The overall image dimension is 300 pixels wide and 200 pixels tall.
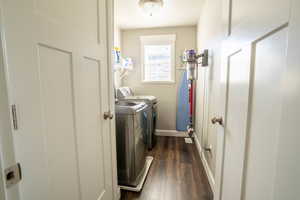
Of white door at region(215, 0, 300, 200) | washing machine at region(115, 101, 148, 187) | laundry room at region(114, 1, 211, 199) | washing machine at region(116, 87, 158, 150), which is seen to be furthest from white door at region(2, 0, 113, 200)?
laundry room at region(114, 1, 211, 199)

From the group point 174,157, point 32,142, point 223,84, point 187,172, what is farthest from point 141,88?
point 32,142

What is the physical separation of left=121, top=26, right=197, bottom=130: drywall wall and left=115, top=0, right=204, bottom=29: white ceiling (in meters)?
0.16

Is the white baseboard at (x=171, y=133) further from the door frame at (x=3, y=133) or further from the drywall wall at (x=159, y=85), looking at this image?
the door frame at (x=3, y=133)

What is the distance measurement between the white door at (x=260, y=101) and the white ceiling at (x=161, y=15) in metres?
1.70

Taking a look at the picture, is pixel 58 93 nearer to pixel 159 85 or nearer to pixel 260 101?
pixel 260 101

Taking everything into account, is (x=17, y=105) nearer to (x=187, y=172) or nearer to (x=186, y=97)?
(x=187, y=172)

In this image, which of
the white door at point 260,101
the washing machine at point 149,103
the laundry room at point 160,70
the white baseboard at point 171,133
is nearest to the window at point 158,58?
the laundry room at point 160,70

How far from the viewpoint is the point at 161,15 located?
8.83ft

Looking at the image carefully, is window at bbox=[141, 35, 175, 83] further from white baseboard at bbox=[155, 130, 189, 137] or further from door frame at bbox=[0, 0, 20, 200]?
door frame at bbox=[0, 0, 20, 200]

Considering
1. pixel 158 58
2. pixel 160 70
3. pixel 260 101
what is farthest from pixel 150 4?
pixel 260 101

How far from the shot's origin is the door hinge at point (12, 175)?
472 mm

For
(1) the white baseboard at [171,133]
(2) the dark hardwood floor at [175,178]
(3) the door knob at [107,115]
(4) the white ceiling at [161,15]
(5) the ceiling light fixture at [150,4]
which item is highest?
(4) the white ceiling at [161,15]

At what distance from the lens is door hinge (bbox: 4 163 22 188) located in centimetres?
47

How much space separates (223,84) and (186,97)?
2.19m
